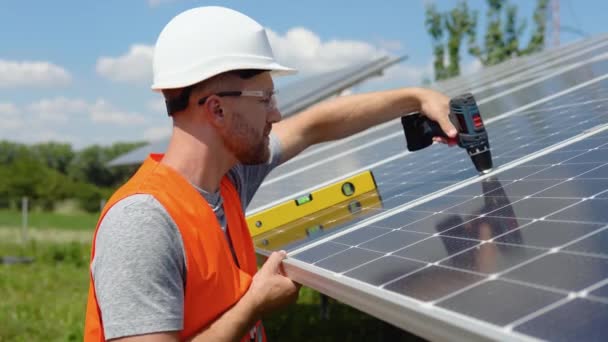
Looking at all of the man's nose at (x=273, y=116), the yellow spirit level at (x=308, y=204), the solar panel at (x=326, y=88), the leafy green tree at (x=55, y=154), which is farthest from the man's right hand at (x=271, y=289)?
the leafy green tree at (x=55, y=154)

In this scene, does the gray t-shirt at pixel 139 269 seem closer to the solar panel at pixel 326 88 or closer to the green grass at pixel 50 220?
the solar panel at pixel 326 88

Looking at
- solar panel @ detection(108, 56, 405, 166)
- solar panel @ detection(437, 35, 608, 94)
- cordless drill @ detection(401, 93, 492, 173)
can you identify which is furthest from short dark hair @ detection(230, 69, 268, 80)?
solar panel @ detection(108, 56, 405, 166)

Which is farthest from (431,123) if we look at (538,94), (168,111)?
(538,94)

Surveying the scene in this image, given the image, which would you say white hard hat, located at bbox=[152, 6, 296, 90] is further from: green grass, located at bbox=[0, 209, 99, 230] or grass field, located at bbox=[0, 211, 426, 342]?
green grass, located at bbox=[0, 209, 99, 230]

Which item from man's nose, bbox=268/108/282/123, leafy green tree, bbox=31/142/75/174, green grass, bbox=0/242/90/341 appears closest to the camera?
man's nose, bbox=268/108/282/123

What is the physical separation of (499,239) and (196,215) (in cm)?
113

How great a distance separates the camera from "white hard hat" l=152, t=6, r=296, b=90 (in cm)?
268

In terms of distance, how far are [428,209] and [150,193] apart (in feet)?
4.54

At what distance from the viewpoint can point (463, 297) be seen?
1.90m

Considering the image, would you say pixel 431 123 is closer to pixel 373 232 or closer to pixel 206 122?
pixel 373 232

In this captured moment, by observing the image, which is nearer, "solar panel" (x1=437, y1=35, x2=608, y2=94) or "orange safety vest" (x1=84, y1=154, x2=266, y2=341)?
"orange safety vest" (x1=84, y1=154, x2=266, y2=341)

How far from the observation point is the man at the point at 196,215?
2.27m

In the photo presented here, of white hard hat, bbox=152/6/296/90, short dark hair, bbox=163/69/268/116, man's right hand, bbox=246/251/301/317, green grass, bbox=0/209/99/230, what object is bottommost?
green grass, bbox=0/209/99/230

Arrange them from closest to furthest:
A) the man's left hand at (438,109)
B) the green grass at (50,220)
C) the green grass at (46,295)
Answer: the man's left hand at (438,109) → the green grass at (46,295) → the green grass at (50,220)
